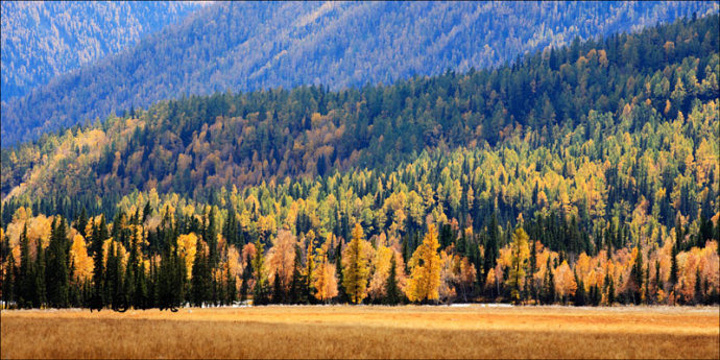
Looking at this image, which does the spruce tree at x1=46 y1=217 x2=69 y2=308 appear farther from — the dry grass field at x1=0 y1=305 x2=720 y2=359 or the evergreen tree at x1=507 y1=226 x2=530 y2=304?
the evergreen tree at x1=507 y1=226 x2=530 y2=304

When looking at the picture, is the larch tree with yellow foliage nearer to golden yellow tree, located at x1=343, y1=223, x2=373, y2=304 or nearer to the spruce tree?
golden yellow tree, located at x1=343, y1=223, x2=373, y2=304

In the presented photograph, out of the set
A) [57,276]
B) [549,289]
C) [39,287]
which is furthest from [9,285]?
[549,289]

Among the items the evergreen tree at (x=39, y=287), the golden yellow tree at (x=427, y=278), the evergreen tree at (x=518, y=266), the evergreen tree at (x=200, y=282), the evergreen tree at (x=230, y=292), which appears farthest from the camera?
the evergreen tree at (x=518, y=266)

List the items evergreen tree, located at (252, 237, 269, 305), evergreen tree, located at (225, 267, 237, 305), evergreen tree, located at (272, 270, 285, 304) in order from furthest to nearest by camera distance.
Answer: evergreen tree, located at (272, 270, 285, 304)
evergreen tree, located at (252, 237, 269, 305)
evergreen tree, located at (225, 267, 237, 305)

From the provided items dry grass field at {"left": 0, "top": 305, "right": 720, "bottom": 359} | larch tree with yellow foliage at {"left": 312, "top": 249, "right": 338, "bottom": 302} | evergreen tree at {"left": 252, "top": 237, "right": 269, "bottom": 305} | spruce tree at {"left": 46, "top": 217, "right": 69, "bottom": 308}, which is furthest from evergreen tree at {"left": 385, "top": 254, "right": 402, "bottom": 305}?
dry grass field at {"left": 0, "top": 305, "right": 720, "bottom": 359}

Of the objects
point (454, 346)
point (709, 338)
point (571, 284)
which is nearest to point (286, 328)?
point (454, 346)

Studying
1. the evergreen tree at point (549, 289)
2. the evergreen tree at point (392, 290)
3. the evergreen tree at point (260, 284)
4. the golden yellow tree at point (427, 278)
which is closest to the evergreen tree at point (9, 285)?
the evergreen tree at point (260, 284)

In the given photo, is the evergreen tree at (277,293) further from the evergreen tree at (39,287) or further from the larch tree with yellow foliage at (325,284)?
the evergreen tree at (39,287)

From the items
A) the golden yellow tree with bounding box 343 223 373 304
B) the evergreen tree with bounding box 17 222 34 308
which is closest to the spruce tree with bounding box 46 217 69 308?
the evergreen tree with bounding box 17 222 34 308

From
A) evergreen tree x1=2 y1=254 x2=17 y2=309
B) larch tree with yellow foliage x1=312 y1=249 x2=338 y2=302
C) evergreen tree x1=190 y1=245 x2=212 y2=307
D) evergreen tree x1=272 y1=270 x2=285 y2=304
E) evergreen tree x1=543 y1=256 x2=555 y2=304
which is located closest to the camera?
evergreen tree x1=190 y1=245 x2=212 y2=307

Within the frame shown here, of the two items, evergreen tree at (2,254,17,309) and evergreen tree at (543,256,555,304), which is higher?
evergreen tree at (2,254,17,309)

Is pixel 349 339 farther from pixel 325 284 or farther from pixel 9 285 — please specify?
pixel 9 285

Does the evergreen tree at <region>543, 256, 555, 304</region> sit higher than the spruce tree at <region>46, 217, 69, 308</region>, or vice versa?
the spruce tree at <region>46, 217, 69, 308</region>

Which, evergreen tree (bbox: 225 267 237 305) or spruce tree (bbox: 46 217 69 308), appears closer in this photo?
spruce tree (bbox: 46 217 69 308)
